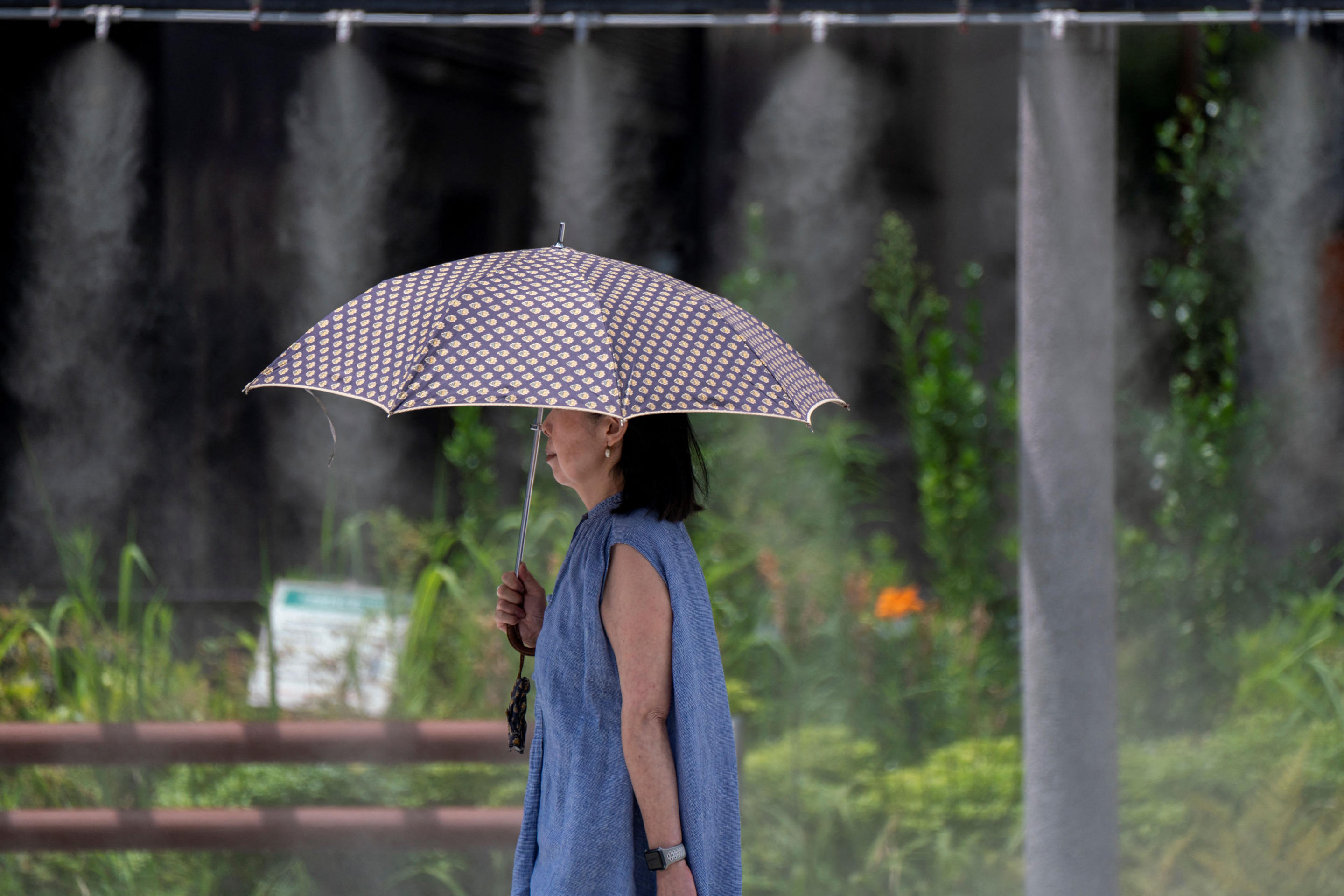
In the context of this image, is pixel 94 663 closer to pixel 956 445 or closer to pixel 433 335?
pixel 433 335

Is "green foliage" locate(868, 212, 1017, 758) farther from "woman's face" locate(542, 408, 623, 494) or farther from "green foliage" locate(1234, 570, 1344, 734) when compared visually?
"woman's face" locate(542, 408, 623, 494)

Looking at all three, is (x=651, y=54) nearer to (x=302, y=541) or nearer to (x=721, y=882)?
(x=302, y=541)

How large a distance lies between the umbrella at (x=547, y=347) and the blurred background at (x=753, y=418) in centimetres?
193

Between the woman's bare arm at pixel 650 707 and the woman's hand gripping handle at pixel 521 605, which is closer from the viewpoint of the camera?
the woman's bare arm at pixel 650 707

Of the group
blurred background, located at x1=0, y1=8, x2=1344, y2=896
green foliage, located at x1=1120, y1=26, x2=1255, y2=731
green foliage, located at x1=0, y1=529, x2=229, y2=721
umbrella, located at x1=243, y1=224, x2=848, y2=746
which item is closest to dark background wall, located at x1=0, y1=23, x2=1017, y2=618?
blurred background, located at x1=0, y1=8, x2=1344, y2=896

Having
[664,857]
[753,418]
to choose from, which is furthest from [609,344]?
[753,418]

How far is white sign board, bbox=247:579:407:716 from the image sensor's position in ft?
12.7

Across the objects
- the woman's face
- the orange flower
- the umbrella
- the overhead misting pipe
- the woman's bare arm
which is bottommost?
the orange flower

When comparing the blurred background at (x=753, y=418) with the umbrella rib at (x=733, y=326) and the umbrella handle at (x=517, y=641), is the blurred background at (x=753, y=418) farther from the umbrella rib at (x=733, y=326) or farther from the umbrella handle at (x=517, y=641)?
the umbrella rib at (x=733, y=326)

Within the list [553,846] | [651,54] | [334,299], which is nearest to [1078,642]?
[553,846]

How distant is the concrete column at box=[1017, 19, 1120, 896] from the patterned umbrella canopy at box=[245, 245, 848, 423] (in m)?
1.32

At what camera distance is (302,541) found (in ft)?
13.4

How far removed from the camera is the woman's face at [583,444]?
6.61ft

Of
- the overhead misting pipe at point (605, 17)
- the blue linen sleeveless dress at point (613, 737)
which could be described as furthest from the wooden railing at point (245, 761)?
the overhead misting pipe at point (605, 17)
